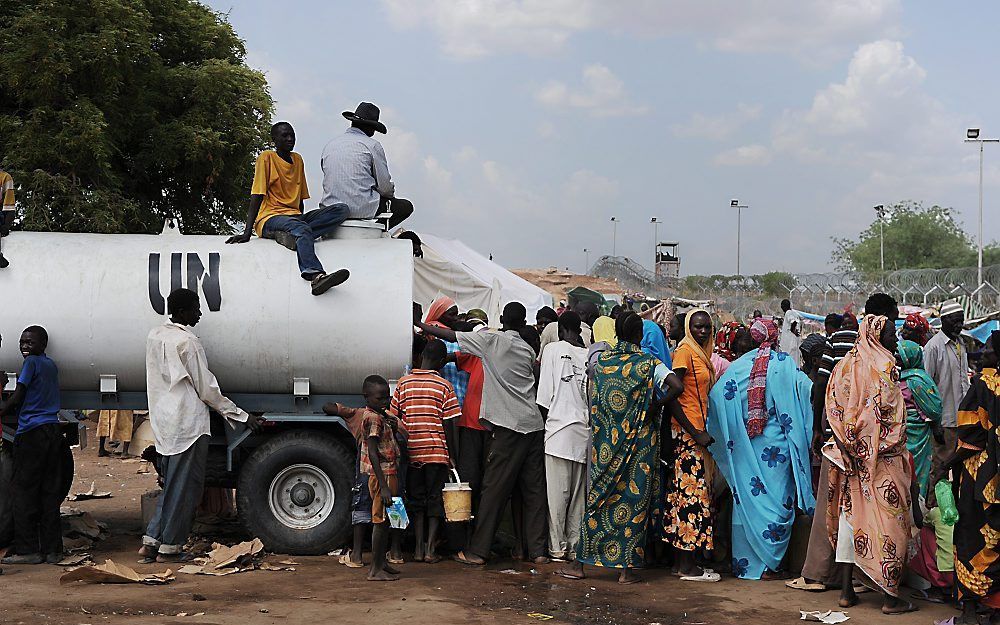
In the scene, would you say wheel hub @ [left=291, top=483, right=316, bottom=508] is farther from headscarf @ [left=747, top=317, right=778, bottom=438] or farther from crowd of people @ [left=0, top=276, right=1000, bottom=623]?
headscarf @ [left=747, top=317, right=778, bottom=438]

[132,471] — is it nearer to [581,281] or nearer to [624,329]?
[624,329]

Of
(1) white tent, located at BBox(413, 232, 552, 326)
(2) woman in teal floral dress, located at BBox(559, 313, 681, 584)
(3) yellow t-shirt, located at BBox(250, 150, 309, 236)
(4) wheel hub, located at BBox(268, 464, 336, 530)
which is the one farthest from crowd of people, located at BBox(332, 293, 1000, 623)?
(1) white tent, located at BBox(413, 232, 552, 326)

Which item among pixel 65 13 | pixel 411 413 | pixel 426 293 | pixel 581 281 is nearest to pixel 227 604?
pixel 411 413

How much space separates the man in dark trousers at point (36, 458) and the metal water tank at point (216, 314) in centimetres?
31

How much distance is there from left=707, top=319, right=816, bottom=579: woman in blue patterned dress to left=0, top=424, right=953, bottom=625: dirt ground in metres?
0.32

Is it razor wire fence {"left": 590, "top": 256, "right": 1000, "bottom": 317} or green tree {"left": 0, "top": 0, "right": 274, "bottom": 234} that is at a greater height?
green tree {"left": 0, "top": 0, "right": 274, "bottom": 234}

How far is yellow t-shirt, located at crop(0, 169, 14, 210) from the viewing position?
8421 mm

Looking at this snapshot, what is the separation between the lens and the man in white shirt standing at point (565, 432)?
7793mm

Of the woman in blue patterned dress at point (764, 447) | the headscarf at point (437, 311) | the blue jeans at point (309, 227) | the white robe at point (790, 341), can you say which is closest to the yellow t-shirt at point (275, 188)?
the blue jeans at point (309, 227)

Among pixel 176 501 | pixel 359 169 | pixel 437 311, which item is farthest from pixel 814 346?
pixel 176 501

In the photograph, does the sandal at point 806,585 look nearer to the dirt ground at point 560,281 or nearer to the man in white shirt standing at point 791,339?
the man in white shirt standing at point 791,339

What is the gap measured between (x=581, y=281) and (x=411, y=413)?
128 ft

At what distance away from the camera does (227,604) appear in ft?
21.3

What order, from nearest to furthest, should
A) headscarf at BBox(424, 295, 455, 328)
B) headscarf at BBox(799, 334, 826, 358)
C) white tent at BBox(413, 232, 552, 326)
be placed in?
headscarf at BBox(424, 295, 455, 328), headscarf at BBox(799, 334, 826, 358), white tent at BBox(413, 232, 552, 326)
